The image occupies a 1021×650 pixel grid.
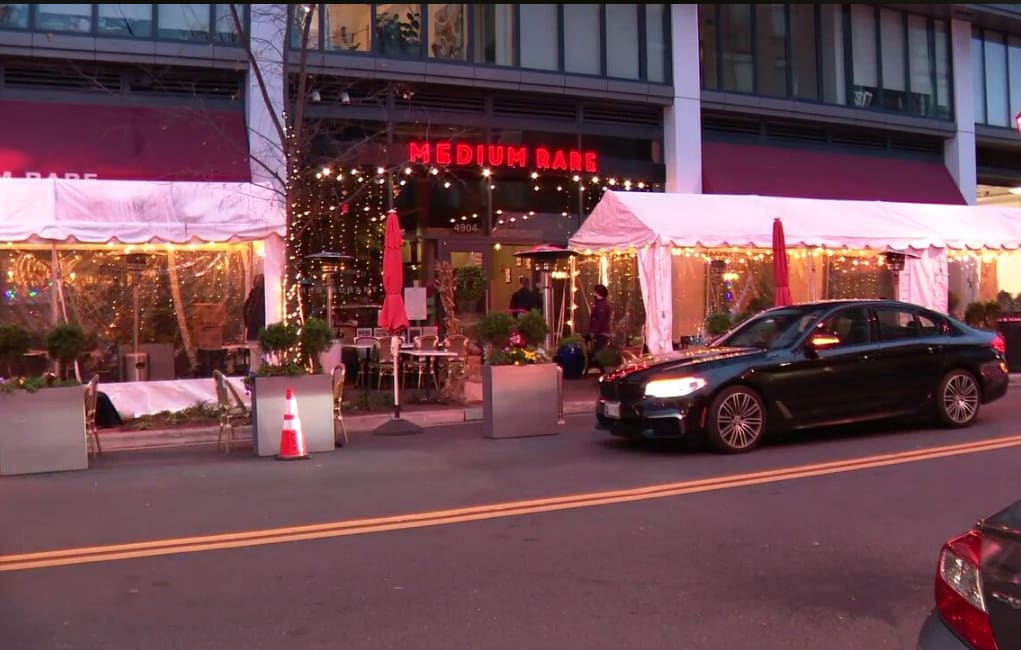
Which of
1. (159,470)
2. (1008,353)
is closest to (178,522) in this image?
(159,470)

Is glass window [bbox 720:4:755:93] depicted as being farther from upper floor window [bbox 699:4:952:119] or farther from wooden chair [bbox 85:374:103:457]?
wooden chair [bbox 85:374:103:457]

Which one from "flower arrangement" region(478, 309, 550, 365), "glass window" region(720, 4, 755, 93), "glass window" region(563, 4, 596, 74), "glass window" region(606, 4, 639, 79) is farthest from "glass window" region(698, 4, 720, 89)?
"flower arrangement" region(478, 309, 550, 365)

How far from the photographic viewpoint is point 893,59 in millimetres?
22906

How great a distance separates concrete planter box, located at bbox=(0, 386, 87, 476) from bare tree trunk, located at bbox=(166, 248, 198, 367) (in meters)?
4.26

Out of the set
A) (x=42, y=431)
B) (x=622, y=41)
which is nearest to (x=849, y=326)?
(x=42, y=431)

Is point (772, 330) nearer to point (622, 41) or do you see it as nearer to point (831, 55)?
point (622, 41)

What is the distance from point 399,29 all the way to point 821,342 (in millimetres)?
11593

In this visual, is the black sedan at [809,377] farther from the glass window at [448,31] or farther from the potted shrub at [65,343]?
the glass window at [448,31]

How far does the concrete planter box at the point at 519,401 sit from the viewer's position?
34.9ft

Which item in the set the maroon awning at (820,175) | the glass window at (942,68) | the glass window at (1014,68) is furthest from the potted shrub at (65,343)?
the glass window at (1014,68)

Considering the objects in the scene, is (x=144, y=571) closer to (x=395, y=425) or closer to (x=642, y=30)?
(x=395, y=425)

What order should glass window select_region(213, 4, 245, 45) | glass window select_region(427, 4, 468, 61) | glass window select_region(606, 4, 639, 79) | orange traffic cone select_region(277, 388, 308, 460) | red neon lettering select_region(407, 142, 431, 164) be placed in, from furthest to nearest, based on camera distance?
1. glass window select_region(606, 4, 639, 79)
2. glass window select_region(427, 4, 468, 61)
3. red neon lettering select_region(407, 142, 431, 164)
4. glass window select_region(213, 4, 245, 45)
5. orange traffic cone select_region(277, 388, 308, 460)

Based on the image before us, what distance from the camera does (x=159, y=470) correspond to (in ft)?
29.8

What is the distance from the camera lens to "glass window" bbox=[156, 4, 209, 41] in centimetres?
1616
